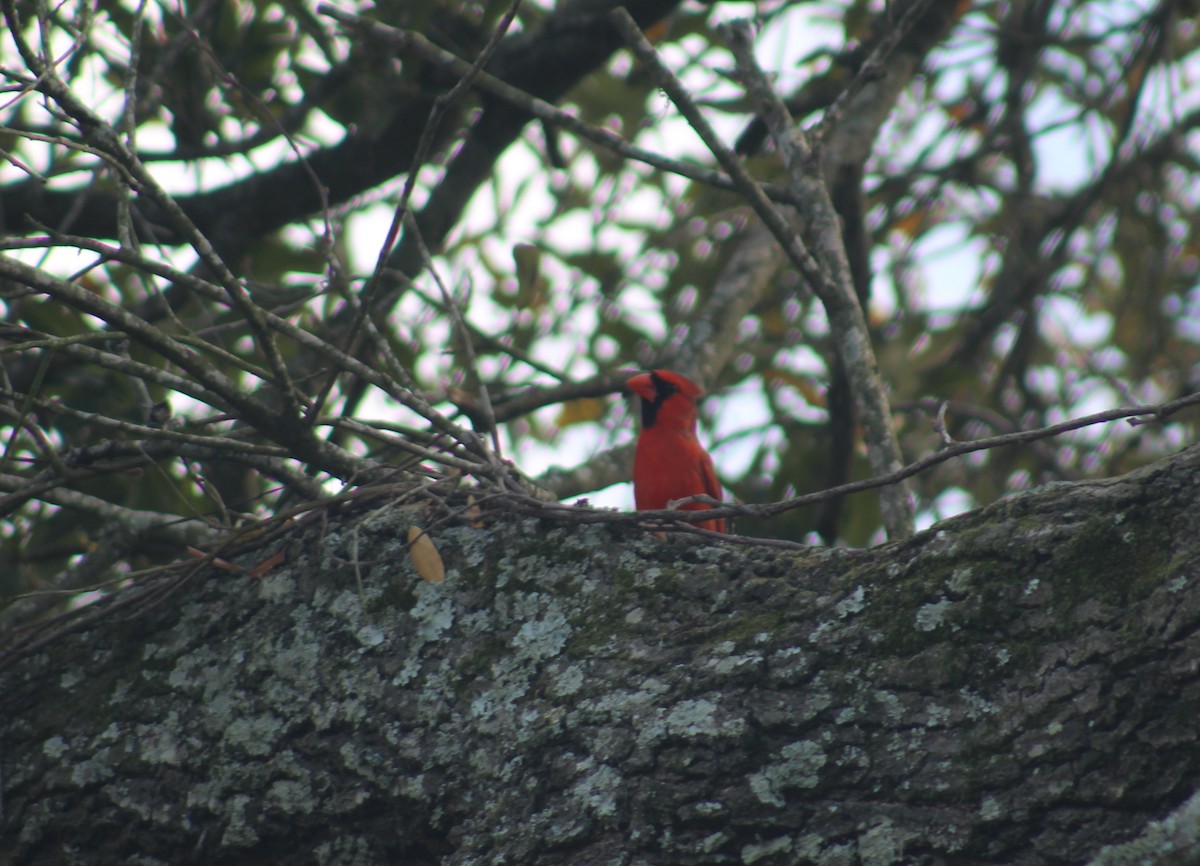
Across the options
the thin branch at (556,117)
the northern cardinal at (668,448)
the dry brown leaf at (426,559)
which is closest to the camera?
the dry brown leaf at (426,559)

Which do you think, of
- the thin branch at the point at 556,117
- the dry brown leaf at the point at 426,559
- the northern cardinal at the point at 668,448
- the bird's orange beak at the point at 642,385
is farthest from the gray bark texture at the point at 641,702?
the bird's orange beak at the point at 642,385

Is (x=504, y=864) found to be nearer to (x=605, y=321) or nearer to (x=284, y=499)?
(x=284, y=499)

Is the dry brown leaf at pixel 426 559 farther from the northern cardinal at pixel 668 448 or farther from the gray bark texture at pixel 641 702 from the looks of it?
the northern cardinal at pixel 668 448

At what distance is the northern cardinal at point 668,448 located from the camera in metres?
4.77

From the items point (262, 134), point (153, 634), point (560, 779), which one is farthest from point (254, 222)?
point (560, 779)

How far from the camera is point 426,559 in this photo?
241cm

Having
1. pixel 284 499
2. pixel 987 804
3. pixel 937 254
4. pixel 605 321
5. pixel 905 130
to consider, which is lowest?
pixel 987 804

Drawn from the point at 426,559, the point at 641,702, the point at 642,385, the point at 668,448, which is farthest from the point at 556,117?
the point at 641,702

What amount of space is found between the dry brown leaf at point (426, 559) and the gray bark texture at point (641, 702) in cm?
5

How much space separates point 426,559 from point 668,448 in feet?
8.15

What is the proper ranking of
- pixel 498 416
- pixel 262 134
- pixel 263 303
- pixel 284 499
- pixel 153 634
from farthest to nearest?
pixel 262 134 < pixel 498 416 < pixel 263 303 < pixel 284 499 < pixel 153 634

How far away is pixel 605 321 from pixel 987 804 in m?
4.34

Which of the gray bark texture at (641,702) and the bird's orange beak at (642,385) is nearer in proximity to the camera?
the gray bark texture at (641,702)

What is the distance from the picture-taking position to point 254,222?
5016mm
